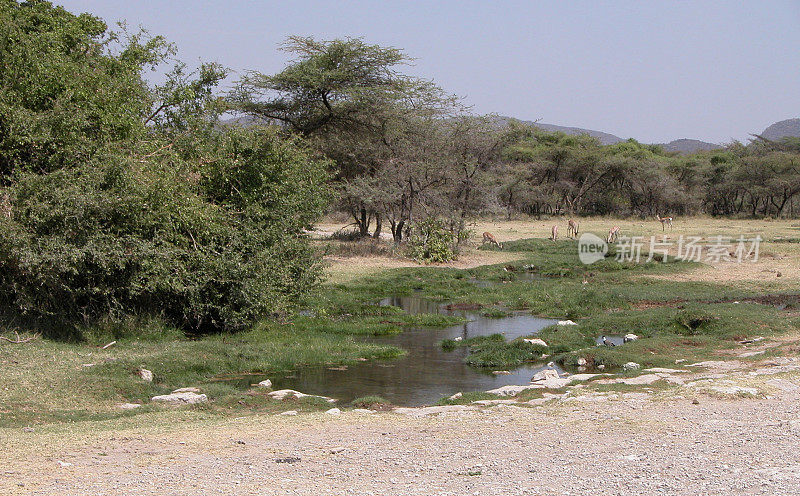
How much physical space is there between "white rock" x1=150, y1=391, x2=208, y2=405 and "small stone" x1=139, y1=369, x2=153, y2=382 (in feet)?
3.04

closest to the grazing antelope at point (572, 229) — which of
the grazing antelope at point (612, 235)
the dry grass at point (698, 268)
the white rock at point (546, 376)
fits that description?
the dry grass at point (698, 268)

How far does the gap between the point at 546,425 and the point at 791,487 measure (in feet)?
9.03

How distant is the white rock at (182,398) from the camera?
9656 mm

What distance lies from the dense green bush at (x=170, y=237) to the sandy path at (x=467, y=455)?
5025 millimetres

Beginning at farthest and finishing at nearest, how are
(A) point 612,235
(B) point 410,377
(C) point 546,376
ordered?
1. (A) point 612,235
2. (B) point 410,377
3. (C) point 546,376

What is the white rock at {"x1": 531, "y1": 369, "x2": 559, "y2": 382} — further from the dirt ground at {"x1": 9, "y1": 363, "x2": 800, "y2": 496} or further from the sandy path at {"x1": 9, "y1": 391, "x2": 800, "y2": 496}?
the sandy path at {"x1": 9, "y1": 391, "x2": 800, "y2": 496}

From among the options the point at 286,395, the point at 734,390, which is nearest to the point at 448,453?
the point at 286,395

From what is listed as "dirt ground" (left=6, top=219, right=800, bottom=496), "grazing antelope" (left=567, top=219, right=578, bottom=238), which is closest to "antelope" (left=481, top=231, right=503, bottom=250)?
"grazing antelope" (left=567, top=219, right=578, bottom=238)

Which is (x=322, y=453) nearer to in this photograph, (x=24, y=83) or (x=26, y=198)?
(x=26, y=198)

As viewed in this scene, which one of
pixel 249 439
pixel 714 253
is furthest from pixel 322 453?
pixel 714 253

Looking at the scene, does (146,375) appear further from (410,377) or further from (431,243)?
(431,243)

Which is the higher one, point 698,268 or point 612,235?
point 612,235

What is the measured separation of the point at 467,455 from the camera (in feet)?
22.2

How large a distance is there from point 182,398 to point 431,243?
62.7 feet
